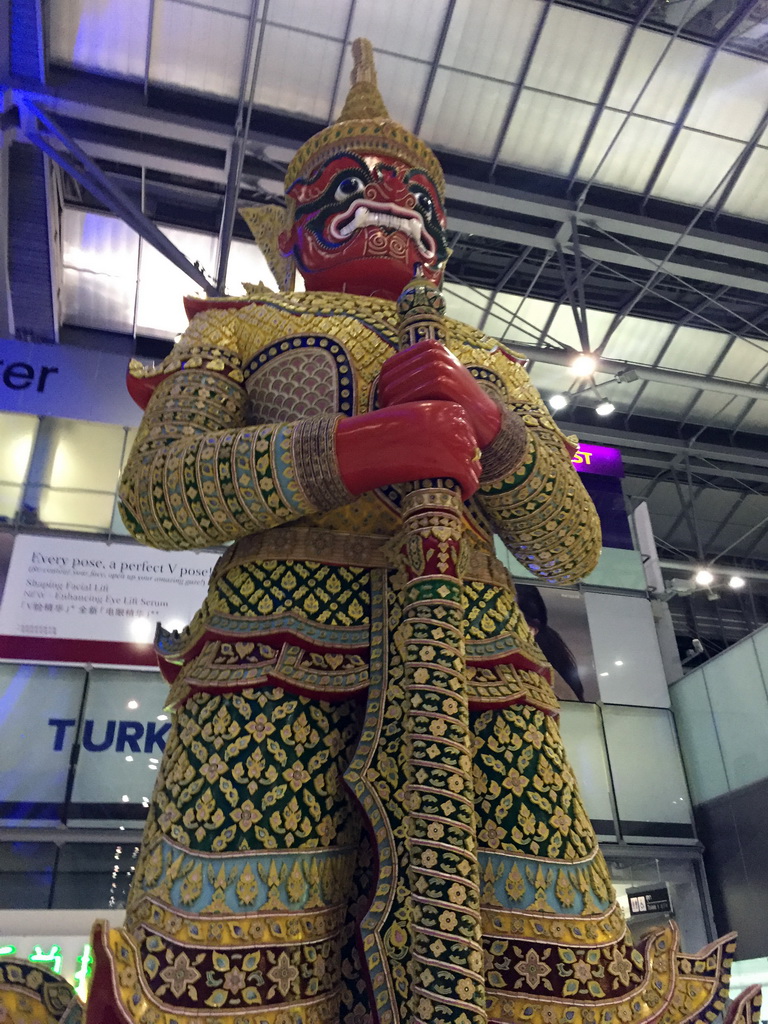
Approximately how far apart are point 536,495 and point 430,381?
0.49 m

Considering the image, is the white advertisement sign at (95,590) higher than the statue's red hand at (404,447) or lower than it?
higher

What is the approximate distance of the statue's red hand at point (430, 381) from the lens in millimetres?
2002

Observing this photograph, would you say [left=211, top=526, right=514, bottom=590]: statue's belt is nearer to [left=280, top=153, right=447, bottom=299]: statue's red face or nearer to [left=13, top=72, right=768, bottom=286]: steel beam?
[left=280, top=153, right=447, bottom=299]: statue's red face

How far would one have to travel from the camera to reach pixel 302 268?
9.53ft

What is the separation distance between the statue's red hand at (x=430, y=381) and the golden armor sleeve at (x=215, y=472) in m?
0.20

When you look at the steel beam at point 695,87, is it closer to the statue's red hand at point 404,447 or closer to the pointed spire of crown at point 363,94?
the pointed spire of crown at point 363,94

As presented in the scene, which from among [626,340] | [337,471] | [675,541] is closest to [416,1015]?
[337,471]

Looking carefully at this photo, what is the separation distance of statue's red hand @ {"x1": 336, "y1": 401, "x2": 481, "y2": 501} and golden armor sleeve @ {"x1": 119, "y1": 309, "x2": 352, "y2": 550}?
44 mm

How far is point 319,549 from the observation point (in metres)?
2.10

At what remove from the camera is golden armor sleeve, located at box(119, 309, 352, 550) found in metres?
1.94

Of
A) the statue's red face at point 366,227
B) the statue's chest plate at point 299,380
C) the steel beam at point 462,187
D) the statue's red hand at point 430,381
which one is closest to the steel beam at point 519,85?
the steel beam at point 462,187

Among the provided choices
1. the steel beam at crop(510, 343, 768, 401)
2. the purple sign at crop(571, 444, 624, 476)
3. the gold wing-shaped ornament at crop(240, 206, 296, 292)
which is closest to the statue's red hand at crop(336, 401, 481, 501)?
the gold wing-shaped ornament at crop(240, 206, 296, 292)

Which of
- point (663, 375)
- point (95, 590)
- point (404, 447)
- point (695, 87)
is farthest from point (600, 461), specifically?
point (404, 447)

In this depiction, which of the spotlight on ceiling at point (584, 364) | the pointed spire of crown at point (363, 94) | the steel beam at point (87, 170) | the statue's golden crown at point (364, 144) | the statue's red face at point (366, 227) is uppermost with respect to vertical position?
the steel beam at point (87, 170)
